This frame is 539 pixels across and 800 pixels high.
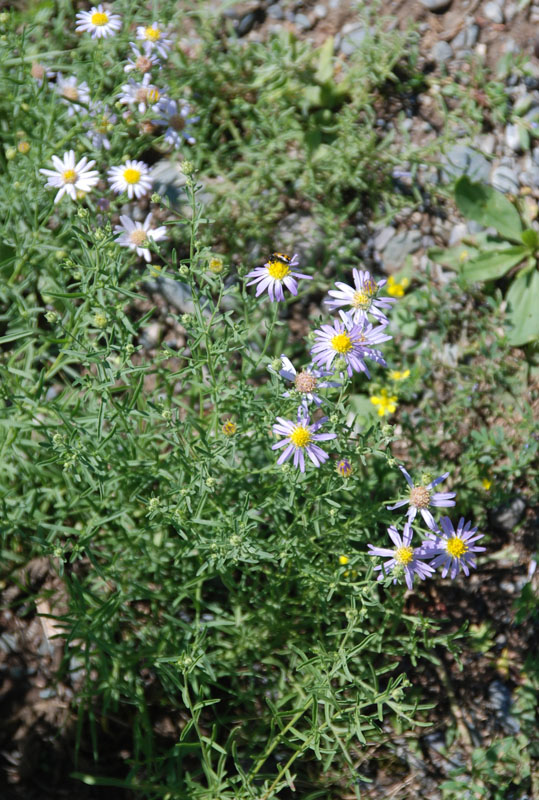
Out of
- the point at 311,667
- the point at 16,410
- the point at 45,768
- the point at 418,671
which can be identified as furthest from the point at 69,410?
the point at 418,671

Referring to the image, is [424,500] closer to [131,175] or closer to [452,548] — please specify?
[452,548]

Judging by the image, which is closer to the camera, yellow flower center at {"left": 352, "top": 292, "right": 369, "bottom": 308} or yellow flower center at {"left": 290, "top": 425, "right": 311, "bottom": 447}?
yellow flower center at {"left": 290, "top": 425, "right": 311, "bottom": 447}

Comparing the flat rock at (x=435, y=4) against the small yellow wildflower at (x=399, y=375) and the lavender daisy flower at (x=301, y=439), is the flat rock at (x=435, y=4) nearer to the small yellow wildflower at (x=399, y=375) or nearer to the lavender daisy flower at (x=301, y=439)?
the small yellow wildflower at (x=399, y=375)

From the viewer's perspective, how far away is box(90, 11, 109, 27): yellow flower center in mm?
3531

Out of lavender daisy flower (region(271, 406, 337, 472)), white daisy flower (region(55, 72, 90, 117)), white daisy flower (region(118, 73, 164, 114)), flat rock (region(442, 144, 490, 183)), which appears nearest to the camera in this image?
lavender daisy flower (region(271, 406, 337, 472))

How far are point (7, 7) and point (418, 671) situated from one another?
4287mm

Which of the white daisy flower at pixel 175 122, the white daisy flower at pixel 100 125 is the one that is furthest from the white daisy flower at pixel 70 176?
the white daisy flower at pixel 175 122

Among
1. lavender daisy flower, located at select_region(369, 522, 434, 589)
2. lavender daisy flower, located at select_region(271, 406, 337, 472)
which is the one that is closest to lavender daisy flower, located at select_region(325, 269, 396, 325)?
lavender daisy flower, located at select_region(271, 406, 337, 472)

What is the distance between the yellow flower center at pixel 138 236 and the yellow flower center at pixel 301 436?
132 centimetres

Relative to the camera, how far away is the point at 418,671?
3.32 m

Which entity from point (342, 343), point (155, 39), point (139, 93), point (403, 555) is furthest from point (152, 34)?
point (403, 555)

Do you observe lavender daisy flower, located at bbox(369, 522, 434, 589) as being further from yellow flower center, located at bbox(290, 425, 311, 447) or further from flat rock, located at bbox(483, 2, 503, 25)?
flat rock, located at bbox(483, 2, 503, 25)

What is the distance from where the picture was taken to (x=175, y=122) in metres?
3.68

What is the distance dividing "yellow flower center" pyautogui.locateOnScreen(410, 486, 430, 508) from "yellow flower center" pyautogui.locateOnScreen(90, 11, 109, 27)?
272 cm
